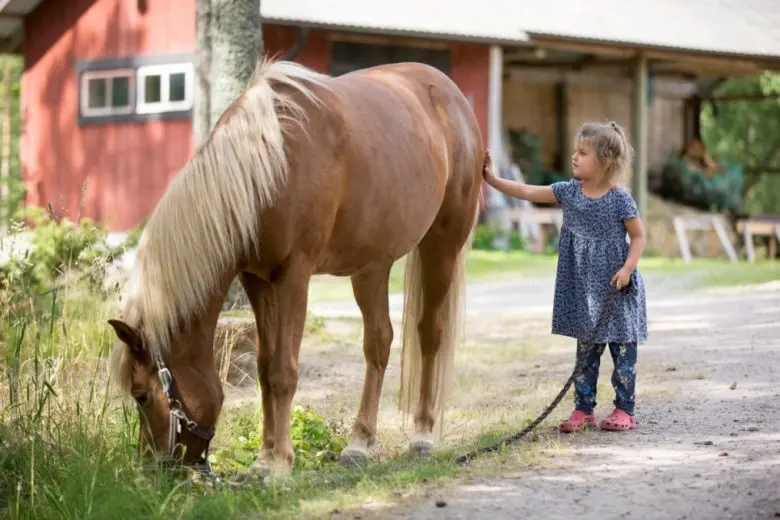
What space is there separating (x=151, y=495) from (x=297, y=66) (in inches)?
73.0

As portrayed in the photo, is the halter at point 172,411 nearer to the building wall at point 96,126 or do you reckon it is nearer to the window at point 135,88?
the building wall at point 96,126

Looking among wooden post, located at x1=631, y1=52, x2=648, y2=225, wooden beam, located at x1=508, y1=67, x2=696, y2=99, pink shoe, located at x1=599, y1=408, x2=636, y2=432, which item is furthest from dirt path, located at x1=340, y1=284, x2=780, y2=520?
wooden beam, located at x1=508, y1=67, x2=696, y2=99

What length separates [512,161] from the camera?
807 inches

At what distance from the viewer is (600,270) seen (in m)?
5.28

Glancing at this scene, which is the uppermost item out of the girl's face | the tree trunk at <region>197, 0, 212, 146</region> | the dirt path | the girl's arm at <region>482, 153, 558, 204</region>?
the tree trunk at <region>197, 0, 212, 146</region>

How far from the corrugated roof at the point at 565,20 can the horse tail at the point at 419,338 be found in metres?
10.5

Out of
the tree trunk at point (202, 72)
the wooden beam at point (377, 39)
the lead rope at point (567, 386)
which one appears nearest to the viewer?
the lead rope at point (567, 386)

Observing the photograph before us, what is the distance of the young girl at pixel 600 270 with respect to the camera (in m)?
5.20

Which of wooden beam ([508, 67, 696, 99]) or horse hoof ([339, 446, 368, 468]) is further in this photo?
wooden beam ([508, 67, 696, 99])

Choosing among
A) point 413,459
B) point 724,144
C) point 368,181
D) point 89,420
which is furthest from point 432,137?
point 724,144

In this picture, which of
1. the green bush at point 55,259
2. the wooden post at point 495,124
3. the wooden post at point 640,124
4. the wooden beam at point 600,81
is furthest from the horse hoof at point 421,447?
the wooden beam at point 600,81

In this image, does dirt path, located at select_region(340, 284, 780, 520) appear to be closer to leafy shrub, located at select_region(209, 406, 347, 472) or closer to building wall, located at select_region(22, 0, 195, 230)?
leafy shrub, located at select_region(209, 406, 347, 472)

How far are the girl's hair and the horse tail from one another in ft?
3.09

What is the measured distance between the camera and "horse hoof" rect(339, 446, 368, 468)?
16.4 feet
